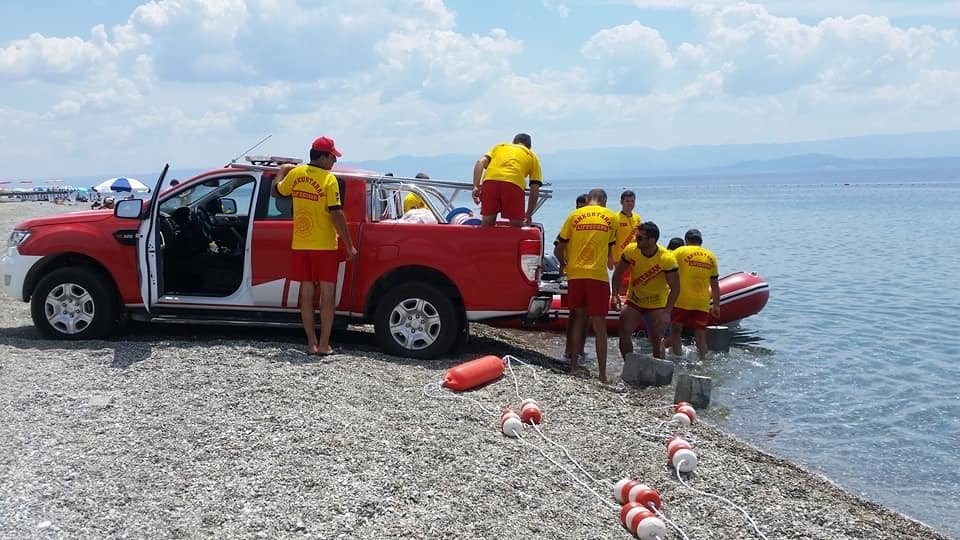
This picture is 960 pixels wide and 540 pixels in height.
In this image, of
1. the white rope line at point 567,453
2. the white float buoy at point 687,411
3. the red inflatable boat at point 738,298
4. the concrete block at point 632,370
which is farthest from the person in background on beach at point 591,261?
the red inflatable boat at point 738,298

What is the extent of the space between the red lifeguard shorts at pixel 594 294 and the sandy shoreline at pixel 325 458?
0.97 m

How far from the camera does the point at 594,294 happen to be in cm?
891

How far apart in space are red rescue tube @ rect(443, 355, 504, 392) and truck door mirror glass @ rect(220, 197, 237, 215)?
9.61 feet

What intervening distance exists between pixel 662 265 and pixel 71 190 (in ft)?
240

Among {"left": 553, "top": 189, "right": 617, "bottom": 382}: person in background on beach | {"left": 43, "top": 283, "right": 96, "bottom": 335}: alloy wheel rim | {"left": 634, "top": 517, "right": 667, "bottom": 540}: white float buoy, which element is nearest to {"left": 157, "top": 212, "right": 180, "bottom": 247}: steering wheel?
{"left": 43, "top": 283, "right": 96, "bottom": 335}: alloy wheel rim

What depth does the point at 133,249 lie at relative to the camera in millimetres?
8500

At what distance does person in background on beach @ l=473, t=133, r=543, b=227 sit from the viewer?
342 inches

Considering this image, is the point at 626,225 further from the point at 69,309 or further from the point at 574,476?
the point at 69,309

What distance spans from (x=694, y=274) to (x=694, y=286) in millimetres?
140

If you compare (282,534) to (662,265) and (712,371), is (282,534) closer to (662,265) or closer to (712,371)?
(662,265)

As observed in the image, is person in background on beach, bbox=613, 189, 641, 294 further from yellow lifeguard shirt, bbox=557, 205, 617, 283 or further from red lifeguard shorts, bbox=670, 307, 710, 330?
yellow lifeguard shirt, bbox=557, 205, 617, 283

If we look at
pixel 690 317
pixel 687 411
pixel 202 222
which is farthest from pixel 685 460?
pixel 202 222

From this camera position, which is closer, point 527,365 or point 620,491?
point 620,491

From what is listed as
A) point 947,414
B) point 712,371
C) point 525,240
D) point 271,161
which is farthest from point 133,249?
point 947,414
